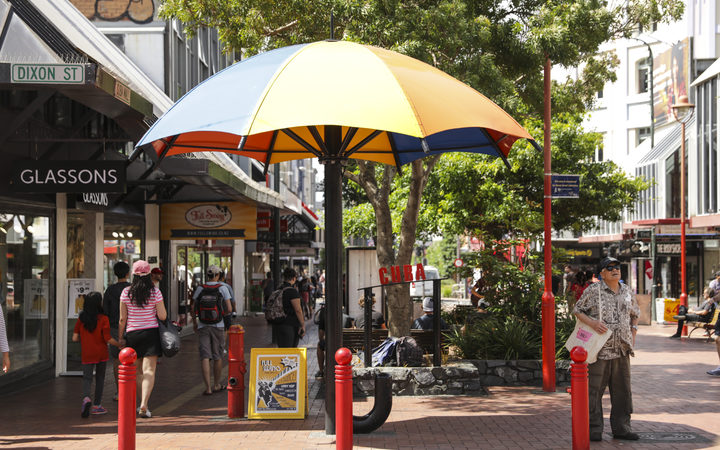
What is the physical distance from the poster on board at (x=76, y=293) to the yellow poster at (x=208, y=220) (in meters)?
6.00

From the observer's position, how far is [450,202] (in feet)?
85.4

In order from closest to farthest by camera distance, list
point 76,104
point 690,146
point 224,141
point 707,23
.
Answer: point 224,141, point 76,104, point 690,146, point 707,23

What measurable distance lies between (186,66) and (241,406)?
16.6m

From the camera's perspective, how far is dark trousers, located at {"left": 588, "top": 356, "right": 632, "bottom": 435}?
8602mm

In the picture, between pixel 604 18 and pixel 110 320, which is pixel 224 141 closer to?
pixel 110 320

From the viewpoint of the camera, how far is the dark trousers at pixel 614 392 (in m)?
8.60

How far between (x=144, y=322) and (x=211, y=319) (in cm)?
191

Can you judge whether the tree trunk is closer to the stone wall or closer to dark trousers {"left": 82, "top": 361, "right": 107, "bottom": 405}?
the stone wall

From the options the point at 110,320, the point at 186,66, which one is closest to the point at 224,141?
the point at 110,320

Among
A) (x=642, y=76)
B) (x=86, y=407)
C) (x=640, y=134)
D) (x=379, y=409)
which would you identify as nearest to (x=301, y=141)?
(x=379, y=409)

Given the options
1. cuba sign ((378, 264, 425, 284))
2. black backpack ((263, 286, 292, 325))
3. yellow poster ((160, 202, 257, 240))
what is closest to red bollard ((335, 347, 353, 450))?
cuba sign ((378, 264, 425, 284))

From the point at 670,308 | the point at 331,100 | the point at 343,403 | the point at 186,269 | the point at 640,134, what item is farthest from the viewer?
the point at 640,134

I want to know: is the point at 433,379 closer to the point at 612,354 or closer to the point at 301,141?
the point at 612,354

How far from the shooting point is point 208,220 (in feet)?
64.1
